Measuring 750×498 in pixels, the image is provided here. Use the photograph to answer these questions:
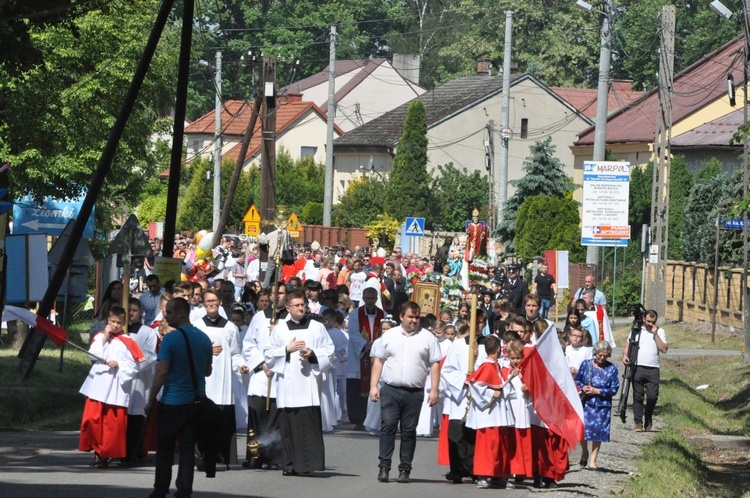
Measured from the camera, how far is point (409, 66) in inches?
3679

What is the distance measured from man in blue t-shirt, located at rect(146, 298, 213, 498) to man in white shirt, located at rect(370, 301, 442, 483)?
3082 millimetres

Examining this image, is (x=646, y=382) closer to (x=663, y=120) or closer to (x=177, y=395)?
(x=177, y=395)

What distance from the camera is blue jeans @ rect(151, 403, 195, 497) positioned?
36.5 ft

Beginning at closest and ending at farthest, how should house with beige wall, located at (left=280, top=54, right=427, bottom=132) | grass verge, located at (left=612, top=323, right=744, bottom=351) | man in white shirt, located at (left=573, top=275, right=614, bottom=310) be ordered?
1. man in white shirt, located at (left=573, top=275, right=614, bottom=310)
2. grass verge, located at (left=612, top=323, right=744, bottom=351)
3. house with beige wall, located at (left=280, top=54, right=427, bottom=132)

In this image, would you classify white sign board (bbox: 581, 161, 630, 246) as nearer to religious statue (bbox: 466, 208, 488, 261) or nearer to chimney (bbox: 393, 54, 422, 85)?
religious statue (bbox: 466, 208, 488, 261)

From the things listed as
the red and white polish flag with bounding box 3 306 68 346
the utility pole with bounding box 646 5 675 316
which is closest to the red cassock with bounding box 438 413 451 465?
the red and white polish flag with bounding box 3 306 68 346

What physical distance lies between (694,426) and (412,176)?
44551 millimetres

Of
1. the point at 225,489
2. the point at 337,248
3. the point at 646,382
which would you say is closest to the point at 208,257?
the point at 337,248

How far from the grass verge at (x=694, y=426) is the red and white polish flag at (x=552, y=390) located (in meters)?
0.86

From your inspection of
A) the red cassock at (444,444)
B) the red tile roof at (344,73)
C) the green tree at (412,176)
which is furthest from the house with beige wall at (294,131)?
the red cassock at (444,444)

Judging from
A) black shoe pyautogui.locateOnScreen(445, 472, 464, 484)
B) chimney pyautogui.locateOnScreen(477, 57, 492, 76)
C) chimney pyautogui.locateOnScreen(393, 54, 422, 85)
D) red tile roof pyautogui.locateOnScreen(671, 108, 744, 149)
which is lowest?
black shoe pyautogui.locateOnScreen(445, 472, 464, 484)

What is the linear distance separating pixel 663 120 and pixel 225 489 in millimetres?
25638

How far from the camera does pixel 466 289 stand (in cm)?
2767

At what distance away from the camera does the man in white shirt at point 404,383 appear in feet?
45.8
